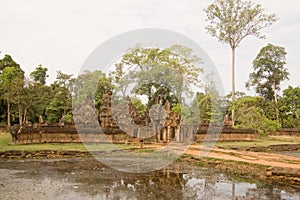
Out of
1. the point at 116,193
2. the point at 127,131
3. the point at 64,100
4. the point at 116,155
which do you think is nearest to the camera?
the point at 116,193

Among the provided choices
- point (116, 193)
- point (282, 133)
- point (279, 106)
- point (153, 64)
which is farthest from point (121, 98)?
point (116, 193)

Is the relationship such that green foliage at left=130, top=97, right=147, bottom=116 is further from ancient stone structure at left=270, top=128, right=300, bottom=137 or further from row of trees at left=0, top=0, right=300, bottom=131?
ancient stone structure at left=270, top=128, right=300, bottom=137

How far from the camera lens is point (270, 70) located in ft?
185

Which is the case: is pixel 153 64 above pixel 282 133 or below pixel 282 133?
above

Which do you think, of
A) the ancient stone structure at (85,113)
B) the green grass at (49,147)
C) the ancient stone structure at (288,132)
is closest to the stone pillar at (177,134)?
the green grass at (49,147)

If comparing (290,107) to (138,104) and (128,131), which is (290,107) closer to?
(138,104)

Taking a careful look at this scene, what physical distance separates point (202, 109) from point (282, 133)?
34.7 ft

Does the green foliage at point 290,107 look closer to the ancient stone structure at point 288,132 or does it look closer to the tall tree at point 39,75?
the ancient stone structure at point 288,132

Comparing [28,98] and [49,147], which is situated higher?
[28,98]

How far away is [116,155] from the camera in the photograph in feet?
65.3

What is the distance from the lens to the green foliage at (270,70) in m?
55.6

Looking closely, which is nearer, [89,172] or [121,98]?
[89,172]

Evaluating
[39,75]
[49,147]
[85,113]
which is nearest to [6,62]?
[39,75]

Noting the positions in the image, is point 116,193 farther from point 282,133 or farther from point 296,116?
point 296,116
